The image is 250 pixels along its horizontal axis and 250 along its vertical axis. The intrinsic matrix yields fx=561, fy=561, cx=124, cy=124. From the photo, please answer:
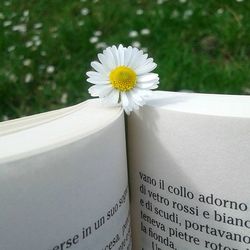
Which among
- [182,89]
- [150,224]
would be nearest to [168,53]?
[182,89]

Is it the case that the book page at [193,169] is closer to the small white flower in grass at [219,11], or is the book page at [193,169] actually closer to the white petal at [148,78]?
the white petal at [148,78]

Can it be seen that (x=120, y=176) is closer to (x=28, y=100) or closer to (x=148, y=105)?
(x=148, y=105)

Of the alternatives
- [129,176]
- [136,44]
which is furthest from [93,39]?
[129,176]

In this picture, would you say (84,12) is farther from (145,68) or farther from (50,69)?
(145,68)

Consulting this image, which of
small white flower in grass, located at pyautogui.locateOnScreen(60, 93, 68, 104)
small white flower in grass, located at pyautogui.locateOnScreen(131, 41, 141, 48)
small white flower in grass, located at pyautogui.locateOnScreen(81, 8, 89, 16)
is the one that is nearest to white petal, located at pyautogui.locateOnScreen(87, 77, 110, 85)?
small white flower in grass, located at pyautogui.locateOnScreen(60, 93, 68, 104)

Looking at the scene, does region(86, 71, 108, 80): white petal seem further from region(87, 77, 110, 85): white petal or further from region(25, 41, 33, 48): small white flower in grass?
A: region(25, 41, 33, 48): small white flower in grass

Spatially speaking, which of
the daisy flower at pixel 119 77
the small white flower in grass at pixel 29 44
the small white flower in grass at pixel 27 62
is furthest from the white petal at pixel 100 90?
→ the small white flower in grass at pixel 29 44
